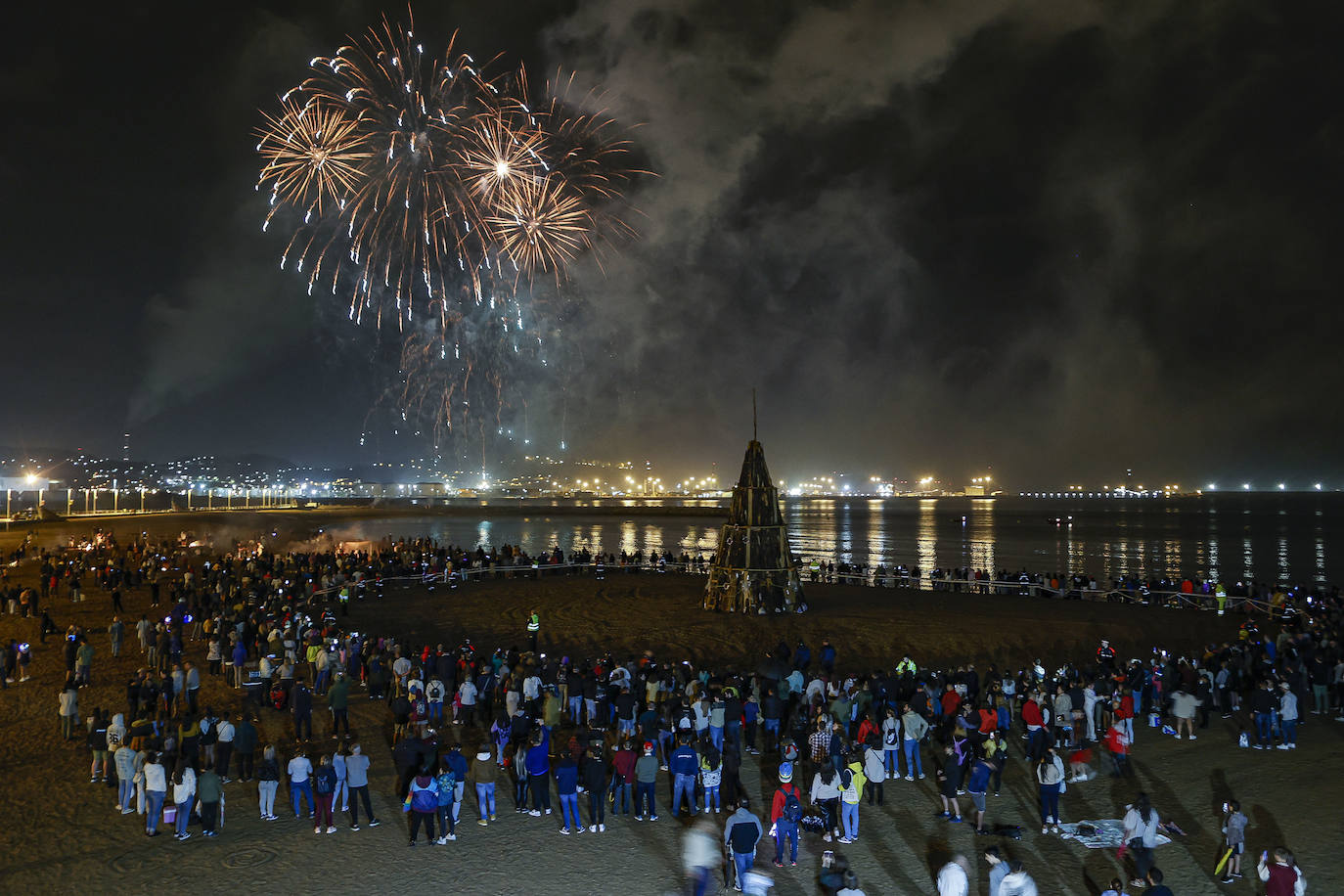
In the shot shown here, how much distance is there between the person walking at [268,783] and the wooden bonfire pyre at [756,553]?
53.0ft

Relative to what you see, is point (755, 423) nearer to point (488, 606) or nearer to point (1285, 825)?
point (488, 606)

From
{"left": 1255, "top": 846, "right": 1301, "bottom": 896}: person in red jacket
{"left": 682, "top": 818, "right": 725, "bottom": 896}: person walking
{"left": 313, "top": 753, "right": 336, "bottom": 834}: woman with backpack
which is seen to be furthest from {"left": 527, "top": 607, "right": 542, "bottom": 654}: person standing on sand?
{"left": 1255, "top": 846, "right": 1301, "bottom": 896}: person in red jacket

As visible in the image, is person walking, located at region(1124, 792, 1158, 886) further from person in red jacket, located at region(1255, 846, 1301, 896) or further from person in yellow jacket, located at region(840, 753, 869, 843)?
person in yellow jacket, located at region(840, 753, 869, 843)

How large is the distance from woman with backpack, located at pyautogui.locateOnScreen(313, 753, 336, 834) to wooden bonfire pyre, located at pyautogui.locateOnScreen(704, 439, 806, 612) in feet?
53.0

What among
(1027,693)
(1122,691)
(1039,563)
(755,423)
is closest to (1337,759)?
(1122,691)

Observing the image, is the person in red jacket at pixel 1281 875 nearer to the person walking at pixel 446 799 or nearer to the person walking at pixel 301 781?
the person walking at pixel 446 799

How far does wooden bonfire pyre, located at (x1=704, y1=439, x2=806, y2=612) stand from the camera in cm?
2497

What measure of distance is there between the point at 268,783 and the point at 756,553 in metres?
17.2

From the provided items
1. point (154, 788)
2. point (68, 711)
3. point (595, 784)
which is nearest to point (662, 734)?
point (595, 784)

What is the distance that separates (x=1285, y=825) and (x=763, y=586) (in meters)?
16.0

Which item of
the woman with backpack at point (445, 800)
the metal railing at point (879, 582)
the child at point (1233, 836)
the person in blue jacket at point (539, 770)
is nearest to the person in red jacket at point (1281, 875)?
the child at point (1233, 836)

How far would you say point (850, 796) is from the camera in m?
9.54

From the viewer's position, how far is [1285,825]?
10.0 m

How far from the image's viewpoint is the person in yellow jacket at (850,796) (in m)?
9.51
